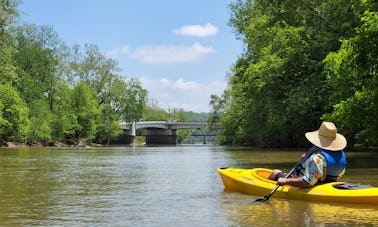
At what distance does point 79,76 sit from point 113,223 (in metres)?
66.7

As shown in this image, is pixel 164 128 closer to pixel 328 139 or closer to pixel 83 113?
pixel 83 113

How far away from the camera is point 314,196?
30.7 ft

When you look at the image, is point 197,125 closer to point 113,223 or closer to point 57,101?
point 57,101

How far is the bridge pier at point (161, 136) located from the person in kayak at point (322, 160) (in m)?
101

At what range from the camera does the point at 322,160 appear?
9336mm

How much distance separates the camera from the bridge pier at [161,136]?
110812 millimetres

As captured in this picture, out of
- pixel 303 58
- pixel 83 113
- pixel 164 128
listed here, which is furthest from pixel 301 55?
pixel 164 128

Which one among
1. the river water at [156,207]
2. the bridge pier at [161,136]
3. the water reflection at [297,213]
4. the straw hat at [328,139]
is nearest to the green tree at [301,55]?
the river water at [156,207]

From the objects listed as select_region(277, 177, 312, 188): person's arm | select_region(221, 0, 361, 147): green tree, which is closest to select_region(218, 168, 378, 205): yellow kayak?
select_region(277, 177, 312, 188): person's arm

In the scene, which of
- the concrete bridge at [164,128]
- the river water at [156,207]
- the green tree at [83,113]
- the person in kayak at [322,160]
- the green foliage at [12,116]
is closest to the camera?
the river water at [156,207]

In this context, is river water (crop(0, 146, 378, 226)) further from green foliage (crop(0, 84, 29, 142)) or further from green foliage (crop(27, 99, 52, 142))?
green foliage (crop(27, 99, 52, 142))

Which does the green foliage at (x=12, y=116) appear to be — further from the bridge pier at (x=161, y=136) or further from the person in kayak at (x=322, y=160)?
the bridge pier at (x=161, y=136)

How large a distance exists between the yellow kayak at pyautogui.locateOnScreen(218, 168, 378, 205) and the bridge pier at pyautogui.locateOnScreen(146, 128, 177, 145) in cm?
9907

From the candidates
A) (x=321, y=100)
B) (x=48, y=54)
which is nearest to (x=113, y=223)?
(x=321, y=100)
